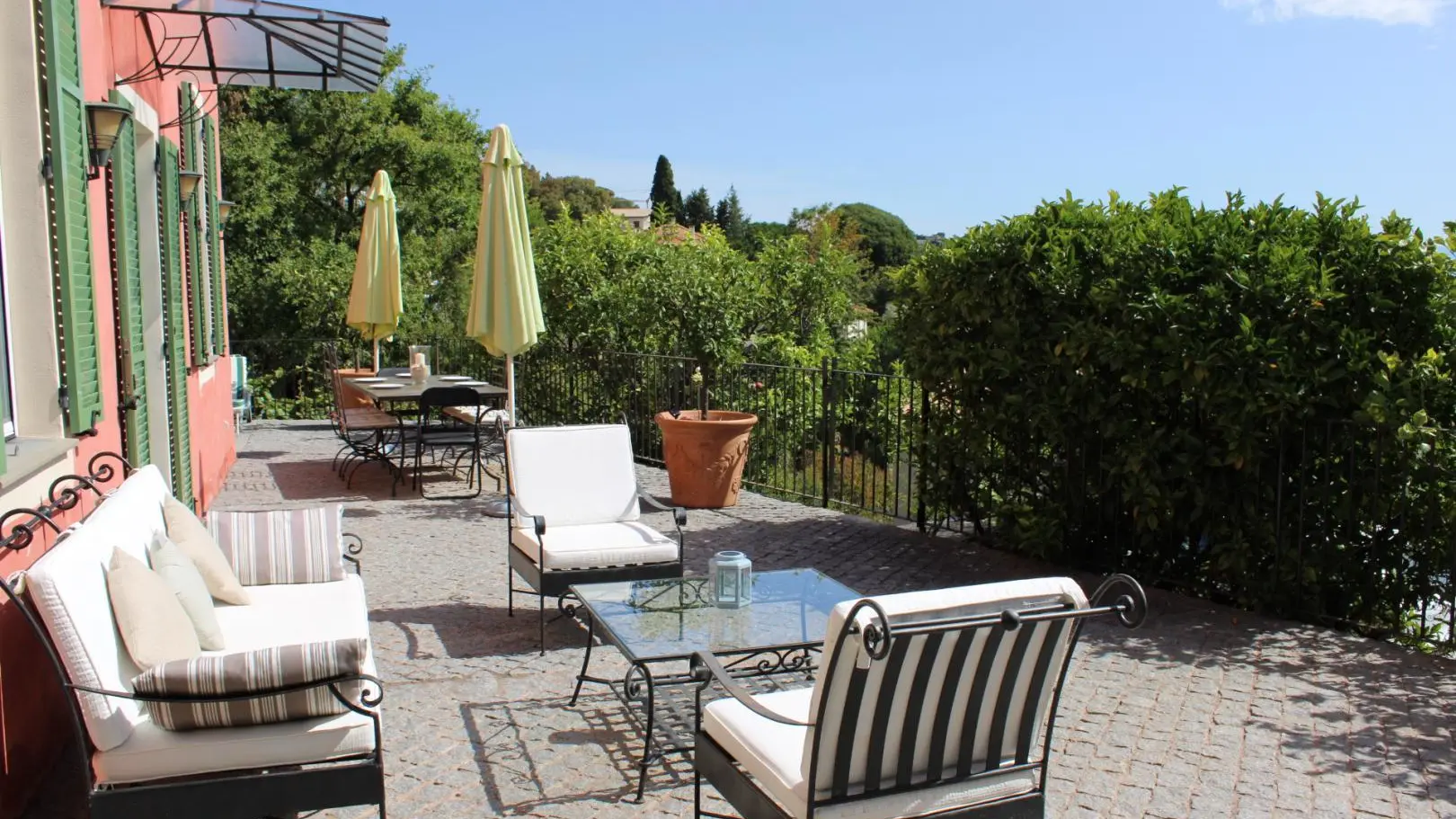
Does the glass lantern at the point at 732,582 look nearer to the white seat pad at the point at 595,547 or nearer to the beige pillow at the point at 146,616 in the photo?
the white seat pad at the point at 595,547

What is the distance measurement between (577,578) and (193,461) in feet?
14.3

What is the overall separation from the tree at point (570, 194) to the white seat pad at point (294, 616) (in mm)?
44089

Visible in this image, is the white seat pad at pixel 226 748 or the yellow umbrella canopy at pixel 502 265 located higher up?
the yellow umbrella canopy at pixel 502 265

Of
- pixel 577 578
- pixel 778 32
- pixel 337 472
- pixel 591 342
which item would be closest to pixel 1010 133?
pixel 778 32

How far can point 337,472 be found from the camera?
35.7 feet

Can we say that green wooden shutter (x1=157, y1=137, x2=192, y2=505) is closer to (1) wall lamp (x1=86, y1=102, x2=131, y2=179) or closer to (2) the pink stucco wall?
(2) the pink stucco wall

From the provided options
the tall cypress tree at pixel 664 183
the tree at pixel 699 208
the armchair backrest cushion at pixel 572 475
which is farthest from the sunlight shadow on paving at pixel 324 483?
the tall cypress tree at pixel 664 183

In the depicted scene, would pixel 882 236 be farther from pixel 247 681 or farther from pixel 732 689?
pixel 247 681

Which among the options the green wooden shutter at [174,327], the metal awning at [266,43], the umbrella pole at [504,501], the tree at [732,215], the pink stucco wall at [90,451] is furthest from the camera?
the tree at [732,215]

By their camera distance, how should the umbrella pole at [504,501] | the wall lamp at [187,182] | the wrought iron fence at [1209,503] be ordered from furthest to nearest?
the umbrella pole at [504,501] < the wall lamp at [187,182] < the wrought iron fence at [1209,503]

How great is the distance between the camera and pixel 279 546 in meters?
4.62

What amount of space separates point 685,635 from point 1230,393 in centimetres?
325

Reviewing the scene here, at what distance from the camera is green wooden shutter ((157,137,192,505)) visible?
23.1ft

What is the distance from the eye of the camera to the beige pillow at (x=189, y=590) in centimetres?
350
